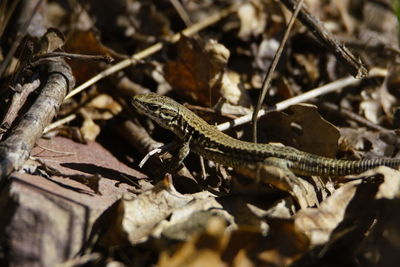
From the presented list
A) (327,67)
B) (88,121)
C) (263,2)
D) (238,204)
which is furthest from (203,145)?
(263,2)

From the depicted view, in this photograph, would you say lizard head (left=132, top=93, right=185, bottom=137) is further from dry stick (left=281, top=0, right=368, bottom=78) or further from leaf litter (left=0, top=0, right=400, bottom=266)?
dry stick (left=281, top=0, right=368, bottom=78)

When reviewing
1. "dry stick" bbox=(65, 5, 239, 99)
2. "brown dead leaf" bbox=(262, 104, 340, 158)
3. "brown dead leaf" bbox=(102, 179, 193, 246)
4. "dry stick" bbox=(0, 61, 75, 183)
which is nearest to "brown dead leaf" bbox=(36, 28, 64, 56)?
"dry stick" bbox=(0, 61, 75, 183)

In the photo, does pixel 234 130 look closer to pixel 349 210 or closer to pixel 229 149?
pixel 229 149

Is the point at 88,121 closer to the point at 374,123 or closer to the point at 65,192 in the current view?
the point at 65,192

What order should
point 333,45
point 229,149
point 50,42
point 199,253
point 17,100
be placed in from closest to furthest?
1. point 199,253
2. point 17,100
3. point 229,149
4. point 50,42
5. point 333,45

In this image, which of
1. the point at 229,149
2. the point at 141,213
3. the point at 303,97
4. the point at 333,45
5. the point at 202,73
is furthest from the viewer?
the point at 202,73

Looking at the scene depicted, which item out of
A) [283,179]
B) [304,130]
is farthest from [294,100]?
[283,179]

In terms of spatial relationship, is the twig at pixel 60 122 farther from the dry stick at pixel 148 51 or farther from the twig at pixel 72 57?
the twig at pixel 72 57
